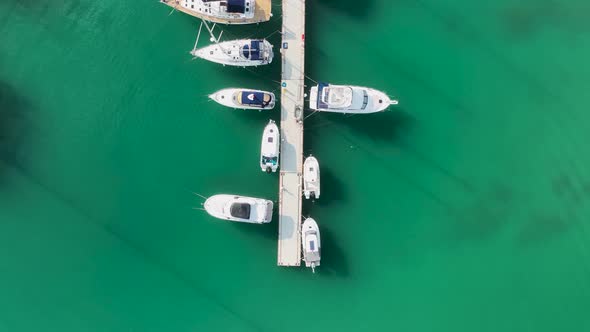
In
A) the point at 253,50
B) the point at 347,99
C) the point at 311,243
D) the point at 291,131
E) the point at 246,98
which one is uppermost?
the point at 253,50

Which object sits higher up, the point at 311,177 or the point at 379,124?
the point at 379,124

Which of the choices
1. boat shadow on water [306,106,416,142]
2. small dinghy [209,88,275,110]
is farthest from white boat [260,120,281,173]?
boat shadow on water [306,106,416,142]

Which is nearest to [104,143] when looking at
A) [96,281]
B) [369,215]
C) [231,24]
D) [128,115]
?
[128,115]

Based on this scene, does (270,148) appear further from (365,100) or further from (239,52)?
(365,100)

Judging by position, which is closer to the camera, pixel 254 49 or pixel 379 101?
pixel 254 49

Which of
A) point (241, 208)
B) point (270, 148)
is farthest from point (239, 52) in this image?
point (241, 208)

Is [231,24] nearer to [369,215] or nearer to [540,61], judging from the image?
[369,215]

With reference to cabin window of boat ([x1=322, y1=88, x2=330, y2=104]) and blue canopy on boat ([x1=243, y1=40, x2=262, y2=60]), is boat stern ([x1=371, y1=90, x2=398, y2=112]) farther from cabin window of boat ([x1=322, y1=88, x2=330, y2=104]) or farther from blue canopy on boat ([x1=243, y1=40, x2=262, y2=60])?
blue canopy on boat ([x1=243, y1=40, x2=262, y2=60])
